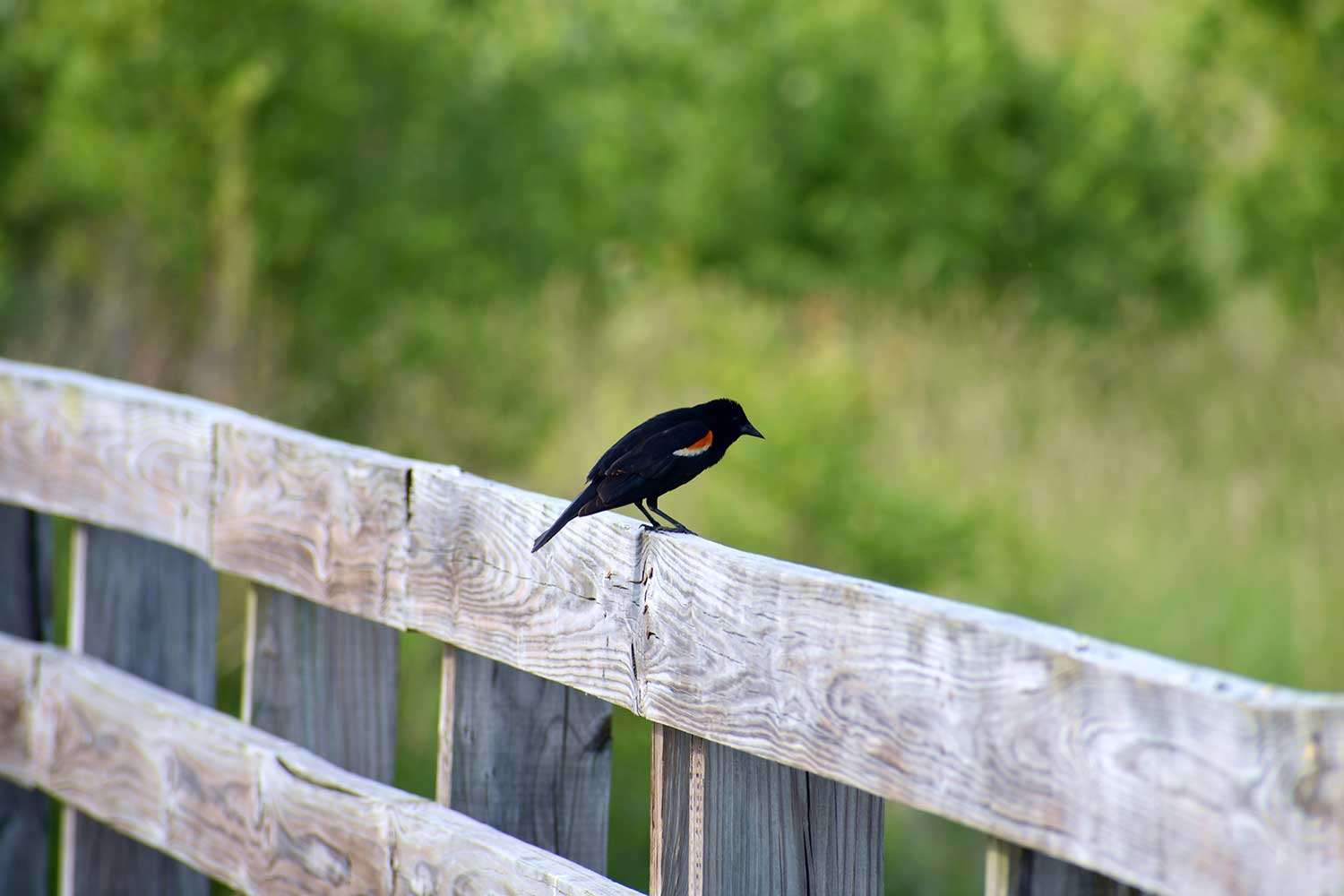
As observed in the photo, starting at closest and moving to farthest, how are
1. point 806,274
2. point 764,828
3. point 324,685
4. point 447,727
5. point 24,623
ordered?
point 764,828 → point 447,727 → point 324,685 → point 24,623 → point 806,274

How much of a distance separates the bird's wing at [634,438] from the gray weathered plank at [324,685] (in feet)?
1.37

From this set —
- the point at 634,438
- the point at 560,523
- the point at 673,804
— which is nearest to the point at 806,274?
the point at 634,438

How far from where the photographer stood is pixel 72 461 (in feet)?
8.58

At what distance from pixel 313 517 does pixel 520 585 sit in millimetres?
463

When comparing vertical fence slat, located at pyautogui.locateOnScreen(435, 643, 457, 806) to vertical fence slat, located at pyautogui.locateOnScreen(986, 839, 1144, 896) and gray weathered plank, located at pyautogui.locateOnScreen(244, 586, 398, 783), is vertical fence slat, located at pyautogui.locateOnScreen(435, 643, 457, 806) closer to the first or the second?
gray weathered plank, located at pyautogui.locateOnScreen(244, 586, 398, 783)

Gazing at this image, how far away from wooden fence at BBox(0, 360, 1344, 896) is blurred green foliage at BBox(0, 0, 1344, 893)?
1667 mm

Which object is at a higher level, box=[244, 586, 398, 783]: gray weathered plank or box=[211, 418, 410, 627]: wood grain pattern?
box=[211, 418, 410, 627]: wood grain pattern

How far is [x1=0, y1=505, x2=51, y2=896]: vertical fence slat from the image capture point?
283cm

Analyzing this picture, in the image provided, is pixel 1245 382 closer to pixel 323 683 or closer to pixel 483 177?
pixel 483 177

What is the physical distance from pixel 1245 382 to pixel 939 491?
2.94m

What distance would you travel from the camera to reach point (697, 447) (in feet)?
7.59

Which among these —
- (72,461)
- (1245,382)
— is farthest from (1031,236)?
(72,461)

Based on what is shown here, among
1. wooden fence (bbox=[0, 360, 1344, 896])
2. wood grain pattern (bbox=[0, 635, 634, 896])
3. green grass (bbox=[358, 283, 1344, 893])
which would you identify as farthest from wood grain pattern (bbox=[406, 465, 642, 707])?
green grass (bbox=[358, 283, 1344, 893])

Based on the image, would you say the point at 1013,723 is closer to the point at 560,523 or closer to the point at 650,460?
the point at 560,523
